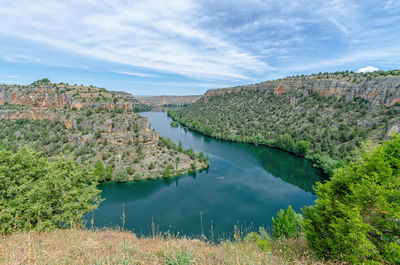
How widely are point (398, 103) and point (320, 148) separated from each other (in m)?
20.5

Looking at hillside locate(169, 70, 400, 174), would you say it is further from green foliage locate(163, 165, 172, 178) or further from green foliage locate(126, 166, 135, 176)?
green foliage locate(126, 166, 135, 176)

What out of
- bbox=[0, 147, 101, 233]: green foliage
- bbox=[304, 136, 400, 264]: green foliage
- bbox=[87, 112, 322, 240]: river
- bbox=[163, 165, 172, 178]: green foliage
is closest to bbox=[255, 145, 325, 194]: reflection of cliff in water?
bbox=[87, 112, 322, 240]: river

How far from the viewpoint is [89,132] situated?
4178 centimetres

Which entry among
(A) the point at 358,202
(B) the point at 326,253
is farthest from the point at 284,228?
(A) the point at 358,202

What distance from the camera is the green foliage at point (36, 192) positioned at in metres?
7.79

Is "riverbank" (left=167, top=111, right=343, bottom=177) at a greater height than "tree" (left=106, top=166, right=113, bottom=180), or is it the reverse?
"riverbank" (left=167, top=111, right=343, bottom=177)

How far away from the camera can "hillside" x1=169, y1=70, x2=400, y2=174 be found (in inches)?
1506

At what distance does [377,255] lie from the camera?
15.9 ft

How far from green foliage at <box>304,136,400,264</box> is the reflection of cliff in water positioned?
91.3 ft

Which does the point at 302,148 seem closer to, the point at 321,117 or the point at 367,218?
the point at 321,117

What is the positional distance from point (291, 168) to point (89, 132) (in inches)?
1879

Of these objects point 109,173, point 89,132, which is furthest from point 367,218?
point 89,132

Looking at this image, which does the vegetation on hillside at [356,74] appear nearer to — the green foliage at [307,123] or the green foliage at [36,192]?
the green foliage at [307,123]

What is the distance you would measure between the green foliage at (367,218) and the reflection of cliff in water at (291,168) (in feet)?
91.3
